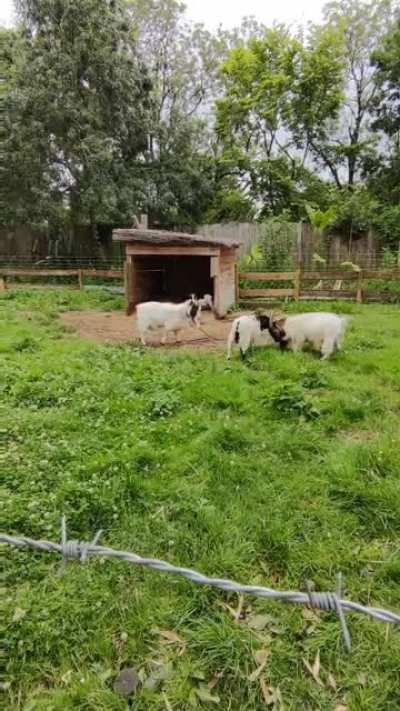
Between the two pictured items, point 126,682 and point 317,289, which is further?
point 317,289

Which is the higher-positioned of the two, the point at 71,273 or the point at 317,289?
the point at 71,273

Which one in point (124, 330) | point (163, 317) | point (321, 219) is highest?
point (321, 219)

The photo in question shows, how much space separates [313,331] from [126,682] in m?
4.62

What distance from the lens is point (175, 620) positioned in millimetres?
1920

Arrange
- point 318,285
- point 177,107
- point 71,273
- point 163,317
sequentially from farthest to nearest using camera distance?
point 177,107 → point 71,273 → point 318,285 → point 163,317

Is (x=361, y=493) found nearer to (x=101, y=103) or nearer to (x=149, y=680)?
(x=149, y=680)

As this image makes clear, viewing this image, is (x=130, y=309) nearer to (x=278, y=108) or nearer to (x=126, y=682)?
(x=126, y=682)

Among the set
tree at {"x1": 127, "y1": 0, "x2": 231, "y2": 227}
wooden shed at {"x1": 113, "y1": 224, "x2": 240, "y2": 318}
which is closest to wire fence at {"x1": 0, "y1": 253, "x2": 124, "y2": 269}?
tree at {"x1": 127, "y1": 0, "x2": 231, "y2": 227}

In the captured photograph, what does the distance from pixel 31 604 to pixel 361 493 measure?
1.88 m

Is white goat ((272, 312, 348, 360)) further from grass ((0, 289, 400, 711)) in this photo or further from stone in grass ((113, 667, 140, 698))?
stone in grass ((113, 667, 140, 698))

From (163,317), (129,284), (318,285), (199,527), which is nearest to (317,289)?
(318,285)

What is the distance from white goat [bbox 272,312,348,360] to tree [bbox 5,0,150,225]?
9.04 meters

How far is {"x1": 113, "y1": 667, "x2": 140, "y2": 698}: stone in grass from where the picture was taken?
1627mm

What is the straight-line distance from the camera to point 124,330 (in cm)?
794
